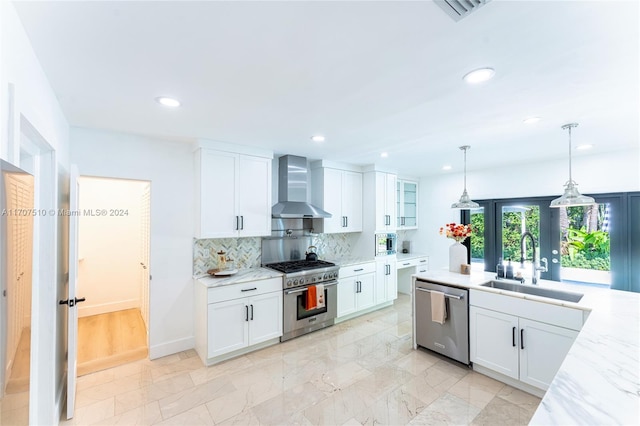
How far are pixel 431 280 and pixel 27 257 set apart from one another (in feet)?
10.9

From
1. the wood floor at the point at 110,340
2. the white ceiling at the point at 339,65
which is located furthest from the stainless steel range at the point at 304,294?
the white ceiling at the point at 339,65

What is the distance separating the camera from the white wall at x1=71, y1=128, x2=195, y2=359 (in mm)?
3078

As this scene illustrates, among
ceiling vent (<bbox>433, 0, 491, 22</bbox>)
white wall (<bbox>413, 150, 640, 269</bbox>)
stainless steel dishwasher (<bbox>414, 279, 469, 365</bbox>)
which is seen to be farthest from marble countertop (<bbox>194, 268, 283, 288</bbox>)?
white wall (<bbox>413, 150, 640, 269</bbox>)

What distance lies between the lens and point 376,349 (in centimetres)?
343

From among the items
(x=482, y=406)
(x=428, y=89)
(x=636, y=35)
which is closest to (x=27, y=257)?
(x=428, y=89)

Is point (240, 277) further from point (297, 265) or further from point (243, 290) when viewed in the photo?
point (297, 265)

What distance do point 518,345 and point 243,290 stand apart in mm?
2839

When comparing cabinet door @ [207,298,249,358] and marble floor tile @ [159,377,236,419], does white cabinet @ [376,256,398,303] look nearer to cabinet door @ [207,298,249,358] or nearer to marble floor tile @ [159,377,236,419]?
cabinet door @ [207,298,249,358]

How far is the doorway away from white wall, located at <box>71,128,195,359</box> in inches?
36.0

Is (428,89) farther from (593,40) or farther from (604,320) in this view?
(604,320)

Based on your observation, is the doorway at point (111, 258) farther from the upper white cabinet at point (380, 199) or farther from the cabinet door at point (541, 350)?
the cabinet door at point (541, 350)

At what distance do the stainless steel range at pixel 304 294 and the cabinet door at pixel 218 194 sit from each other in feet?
3.09

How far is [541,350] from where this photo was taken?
2477mm

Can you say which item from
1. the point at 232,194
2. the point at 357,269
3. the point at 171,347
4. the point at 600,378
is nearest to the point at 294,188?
the point at 232,194
